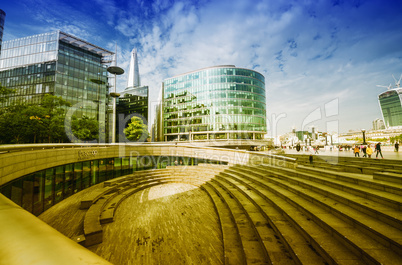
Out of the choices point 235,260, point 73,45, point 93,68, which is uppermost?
point 73,45

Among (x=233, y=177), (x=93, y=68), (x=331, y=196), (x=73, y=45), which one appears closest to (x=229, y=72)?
(x=93, y=68)

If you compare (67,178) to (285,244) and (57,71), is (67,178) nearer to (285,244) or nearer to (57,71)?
(285,244)

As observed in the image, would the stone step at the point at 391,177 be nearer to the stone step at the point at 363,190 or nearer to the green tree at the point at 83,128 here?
the stone step at the point at 363,190

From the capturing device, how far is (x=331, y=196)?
611cm

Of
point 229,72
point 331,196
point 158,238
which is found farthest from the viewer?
point 229,72

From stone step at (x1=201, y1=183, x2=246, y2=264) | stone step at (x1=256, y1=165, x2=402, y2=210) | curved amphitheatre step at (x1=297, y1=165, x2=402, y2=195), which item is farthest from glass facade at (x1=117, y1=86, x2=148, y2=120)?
stone step at (x1=256, y1=165, x2=402, y2=210)

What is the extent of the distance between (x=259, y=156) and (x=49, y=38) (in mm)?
67954

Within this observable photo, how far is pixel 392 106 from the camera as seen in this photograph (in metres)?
114

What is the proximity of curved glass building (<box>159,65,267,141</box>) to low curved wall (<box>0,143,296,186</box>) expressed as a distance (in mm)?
39610

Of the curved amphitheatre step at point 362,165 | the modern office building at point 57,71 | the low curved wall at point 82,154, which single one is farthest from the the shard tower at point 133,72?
the curved amphitheatre step at point 362,165

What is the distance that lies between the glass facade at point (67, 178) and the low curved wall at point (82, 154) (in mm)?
512

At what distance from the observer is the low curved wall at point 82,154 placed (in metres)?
7.55

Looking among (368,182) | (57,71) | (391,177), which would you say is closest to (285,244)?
(368,182)

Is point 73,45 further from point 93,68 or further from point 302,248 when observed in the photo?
point 302,248
